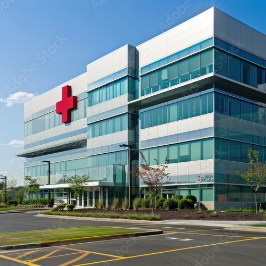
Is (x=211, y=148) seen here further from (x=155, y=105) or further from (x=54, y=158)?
(x=54, y=158)

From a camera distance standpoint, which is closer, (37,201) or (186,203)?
(186,203)

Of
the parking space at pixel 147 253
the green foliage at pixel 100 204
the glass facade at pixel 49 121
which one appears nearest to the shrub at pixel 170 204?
the green foliage at pixel 100 204

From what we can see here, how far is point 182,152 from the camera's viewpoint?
40.6 metres

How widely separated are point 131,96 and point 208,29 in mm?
12931

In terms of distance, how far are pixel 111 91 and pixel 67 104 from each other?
1268 cm

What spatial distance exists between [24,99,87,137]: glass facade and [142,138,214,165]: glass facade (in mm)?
15802

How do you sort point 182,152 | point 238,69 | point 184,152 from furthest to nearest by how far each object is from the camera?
point 182,152
point 184,152
point 238,69

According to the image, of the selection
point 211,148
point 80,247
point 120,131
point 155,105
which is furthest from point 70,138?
point 80,247

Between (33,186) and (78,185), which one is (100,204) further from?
(33,186)

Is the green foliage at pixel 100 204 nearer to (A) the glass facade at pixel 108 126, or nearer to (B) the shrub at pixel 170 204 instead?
(B) the shrub at pixel 170 204

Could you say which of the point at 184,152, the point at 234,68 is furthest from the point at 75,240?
the point at 234,68

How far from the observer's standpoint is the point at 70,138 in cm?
6022

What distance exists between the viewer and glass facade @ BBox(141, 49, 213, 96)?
37969mm

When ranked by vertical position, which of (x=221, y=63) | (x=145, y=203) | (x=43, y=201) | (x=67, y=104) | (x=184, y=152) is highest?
(x=221, y=63)
